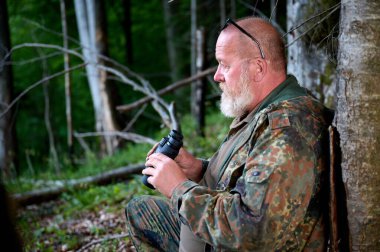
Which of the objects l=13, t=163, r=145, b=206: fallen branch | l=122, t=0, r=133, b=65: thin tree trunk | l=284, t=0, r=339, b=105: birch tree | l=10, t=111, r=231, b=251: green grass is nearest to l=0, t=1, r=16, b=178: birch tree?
l=10, t=111, r=231, b=251: green grass

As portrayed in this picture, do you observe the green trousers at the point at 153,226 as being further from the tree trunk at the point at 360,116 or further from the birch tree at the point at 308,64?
the birch tree at the point at 308,64

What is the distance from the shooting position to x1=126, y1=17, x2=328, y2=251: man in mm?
2131

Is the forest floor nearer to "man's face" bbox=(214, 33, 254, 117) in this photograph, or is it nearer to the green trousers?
the green trousers

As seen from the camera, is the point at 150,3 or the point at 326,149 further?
the point at 150,3

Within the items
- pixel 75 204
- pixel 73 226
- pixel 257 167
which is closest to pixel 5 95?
pixel 75 204

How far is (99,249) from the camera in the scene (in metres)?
4.28

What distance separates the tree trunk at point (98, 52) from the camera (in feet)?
35.1

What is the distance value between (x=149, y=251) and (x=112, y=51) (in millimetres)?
15973

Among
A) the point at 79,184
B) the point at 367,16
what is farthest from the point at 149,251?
the point at 79,184

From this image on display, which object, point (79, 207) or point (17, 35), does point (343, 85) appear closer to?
point (79, 207)

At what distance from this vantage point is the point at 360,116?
224 cm

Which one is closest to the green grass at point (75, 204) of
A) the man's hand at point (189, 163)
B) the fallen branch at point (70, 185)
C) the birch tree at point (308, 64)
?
the fallen branch at point (70, 185)

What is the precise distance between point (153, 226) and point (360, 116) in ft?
5.05

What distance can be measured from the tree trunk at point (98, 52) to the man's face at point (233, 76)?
7.93 metres
